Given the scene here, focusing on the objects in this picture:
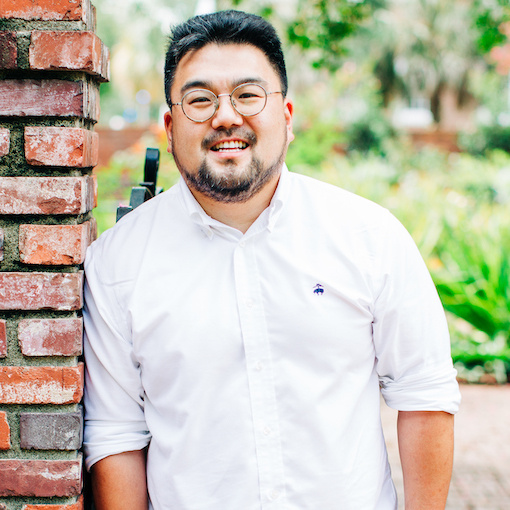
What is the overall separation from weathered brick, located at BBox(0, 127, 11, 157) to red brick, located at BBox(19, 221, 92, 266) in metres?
0.18

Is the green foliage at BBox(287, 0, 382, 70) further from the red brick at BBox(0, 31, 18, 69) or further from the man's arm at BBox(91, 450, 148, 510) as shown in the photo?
the man's arm at BBox(91, 450, 148, 510)

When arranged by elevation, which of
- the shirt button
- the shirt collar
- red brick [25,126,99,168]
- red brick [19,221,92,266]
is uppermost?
red brick [25,126,99,168]

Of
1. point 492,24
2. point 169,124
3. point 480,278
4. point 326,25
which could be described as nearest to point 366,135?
point 480,278

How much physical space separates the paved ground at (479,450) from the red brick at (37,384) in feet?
7.73

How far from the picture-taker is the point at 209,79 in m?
1.62

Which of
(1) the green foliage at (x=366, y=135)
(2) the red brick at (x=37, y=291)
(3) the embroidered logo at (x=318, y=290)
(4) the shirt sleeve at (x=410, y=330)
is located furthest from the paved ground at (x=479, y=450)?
(1) the green foliage at (x=366, y=135)

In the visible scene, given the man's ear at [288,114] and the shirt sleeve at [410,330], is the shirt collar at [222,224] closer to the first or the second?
the man's ear at [288,114]

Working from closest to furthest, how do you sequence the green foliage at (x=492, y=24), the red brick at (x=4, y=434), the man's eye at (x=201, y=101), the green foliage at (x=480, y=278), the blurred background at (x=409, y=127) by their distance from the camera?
1. the red brick at (x=4, y=434)
2. the man's eye at (x=201, y=101)
3. the green foliage at (x=492, y=24)
4. the blurred background at (x=409, y=127)
5. the green foliage at (x=480, y=278)

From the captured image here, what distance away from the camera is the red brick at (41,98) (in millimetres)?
1462

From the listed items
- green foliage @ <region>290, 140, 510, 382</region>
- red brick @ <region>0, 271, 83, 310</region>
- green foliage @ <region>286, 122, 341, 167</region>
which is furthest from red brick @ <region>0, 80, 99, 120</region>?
green foliage @ <region>286, 122, 341, 167</region>

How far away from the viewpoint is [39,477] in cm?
155

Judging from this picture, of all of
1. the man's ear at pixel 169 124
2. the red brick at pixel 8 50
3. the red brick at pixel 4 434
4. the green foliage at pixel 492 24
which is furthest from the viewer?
the green foliage at pixel 492 24

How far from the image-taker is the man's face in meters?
1.62

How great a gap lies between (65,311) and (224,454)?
54cm
